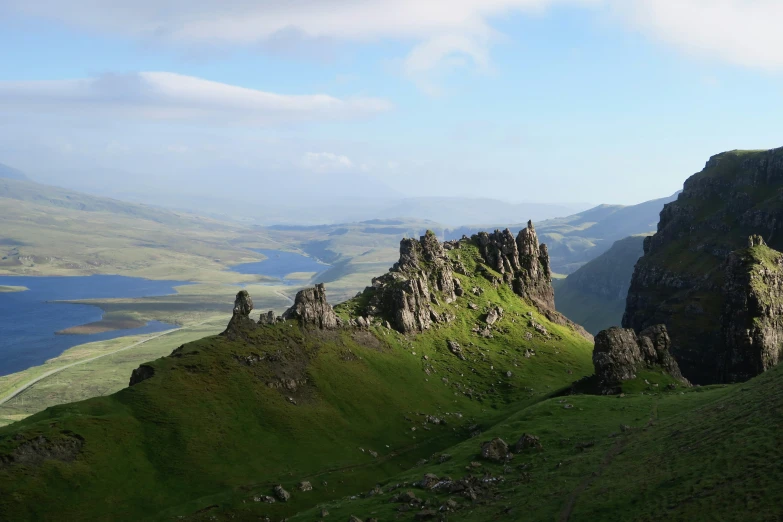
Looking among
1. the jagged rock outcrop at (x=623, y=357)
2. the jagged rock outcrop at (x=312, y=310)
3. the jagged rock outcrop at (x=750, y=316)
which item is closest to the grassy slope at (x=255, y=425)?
the jagged rock outcrop at (x=312, y=310)

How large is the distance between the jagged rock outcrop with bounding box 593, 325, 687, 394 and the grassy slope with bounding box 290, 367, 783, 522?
27778 mm

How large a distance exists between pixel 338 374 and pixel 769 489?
333 feet

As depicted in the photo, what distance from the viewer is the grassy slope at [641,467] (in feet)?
194

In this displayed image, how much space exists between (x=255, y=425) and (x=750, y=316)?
5537 inches

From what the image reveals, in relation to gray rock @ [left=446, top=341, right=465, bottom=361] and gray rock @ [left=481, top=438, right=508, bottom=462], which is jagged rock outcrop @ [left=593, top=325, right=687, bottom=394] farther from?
gray rock @ [left=481, top=438, right=508, bottom=462]

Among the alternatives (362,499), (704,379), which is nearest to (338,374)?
(362,499)

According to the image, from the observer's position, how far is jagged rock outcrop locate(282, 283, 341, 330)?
504 feet

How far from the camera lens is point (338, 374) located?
476 feet

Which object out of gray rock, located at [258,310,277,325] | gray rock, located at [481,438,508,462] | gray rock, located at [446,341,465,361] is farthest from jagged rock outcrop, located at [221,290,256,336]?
gray rock, located at [446,341,465,361]

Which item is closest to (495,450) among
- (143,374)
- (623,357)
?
(623,357)

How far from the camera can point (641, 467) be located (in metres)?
75.2

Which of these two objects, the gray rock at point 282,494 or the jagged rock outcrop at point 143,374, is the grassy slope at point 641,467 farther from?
the jagged rock outcrop at point 143,374

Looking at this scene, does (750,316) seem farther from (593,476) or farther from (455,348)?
(593,476)

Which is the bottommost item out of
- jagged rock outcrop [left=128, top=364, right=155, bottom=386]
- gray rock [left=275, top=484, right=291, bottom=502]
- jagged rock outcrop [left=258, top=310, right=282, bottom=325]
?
gray rock [left=275, top=484, right=291, bottom=502]
